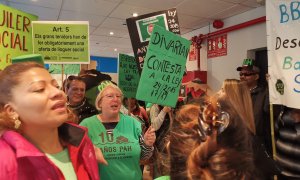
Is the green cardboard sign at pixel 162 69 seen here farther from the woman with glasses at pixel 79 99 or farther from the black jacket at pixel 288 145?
the woman with glasses at pixel 79 99

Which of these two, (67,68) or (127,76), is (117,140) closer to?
(127,76)

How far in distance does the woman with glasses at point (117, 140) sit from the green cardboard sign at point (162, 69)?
245mm

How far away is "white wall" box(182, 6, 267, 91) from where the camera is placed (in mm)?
4883

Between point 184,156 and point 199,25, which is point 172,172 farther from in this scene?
point 199,25

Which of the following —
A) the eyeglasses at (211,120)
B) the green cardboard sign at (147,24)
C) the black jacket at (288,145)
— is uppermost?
the green cardboard sign at (147,24)

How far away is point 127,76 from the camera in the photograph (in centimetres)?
290

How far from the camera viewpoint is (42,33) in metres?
2.49

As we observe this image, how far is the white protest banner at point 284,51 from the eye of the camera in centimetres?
203

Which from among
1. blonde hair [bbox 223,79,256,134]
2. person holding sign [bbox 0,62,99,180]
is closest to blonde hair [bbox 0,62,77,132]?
person holding sign [bbox 0,62,99,180]

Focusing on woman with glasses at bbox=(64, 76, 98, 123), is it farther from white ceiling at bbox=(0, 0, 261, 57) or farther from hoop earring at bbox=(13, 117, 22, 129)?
white ceiling at bbox=(0, 0, 261, 57)

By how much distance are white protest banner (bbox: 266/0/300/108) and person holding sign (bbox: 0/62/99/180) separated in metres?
1.51

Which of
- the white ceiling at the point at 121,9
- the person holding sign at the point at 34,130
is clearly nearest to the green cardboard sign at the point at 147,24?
the person holding sign at the point at 34,130

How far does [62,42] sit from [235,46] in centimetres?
374

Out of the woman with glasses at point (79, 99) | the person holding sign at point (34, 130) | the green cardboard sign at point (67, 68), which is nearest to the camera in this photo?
the person holding sign at point (34, 130)
